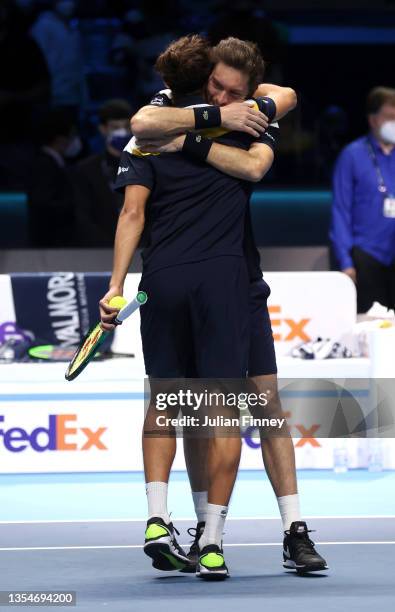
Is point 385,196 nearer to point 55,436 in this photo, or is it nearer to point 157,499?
point 55,436

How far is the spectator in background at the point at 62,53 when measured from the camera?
47.0 feet

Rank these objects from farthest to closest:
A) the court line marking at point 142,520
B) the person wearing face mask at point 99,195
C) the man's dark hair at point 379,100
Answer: the person wearing face mask at point 99,195
the man's dark hair at point 379,100
the court line marking at point 142,520

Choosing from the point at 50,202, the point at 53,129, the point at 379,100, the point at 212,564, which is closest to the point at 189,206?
the point at 212,564

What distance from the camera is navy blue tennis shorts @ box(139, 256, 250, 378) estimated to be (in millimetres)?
4922

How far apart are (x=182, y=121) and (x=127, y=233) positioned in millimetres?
414

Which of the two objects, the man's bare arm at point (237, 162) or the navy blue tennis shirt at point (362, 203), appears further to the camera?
the navy blue tennis shirt at point (362, 203)

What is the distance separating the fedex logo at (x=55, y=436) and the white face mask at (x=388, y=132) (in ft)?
8.24

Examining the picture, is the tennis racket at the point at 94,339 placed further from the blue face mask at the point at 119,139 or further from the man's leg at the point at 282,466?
the blue face mask at the point at 119,139

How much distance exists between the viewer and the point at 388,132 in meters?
8.55

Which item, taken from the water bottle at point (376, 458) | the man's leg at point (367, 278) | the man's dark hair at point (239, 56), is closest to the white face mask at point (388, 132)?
the man's leg at point (367, 278)

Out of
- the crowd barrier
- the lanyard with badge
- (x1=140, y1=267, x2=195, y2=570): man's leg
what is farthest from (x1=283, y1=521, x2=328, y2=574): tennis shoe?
the lanyard with badge

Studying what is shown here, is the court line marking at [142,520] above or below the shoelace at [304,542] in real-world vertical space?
below

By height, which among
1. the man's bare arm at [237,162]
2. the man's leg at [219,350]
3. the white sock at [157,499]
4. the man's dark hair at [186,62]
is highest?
the man's dark hair at [186,62]

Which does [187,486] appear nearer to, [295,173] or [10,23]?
[10,23]
